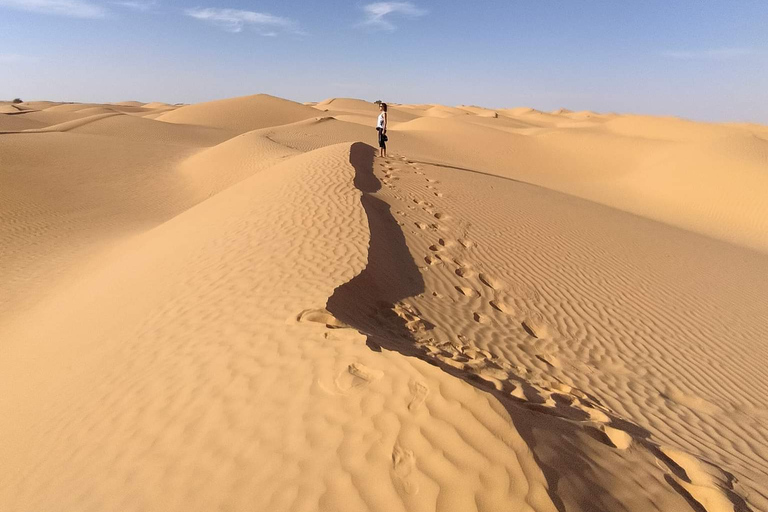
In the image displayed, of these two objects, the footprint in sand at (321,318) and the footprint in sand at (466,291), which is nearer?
the footprint in sand at (321,318)

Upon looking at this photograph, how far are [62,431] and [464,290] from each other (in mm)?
5072

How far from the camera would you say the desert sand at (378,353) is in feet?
9.76

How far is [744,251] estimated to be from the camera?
13.5m

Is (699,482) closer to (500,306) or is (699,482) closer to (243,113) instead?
(500,306)

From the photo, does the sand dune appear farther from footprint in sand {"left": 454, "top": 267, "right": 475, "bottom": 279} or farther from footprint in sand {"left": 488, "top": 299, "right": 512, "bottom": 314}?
footprint in sand {"left": 488, "top": 299, "right": 512, "bottom": 314}

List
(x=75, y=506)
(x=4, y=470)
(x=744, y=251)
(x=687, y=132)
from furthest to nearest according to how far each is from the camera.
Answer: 1. (x=687, y=132)
2. (x=744, y=251)
3. (x=4, y=470)
4. (x=75, y=506)

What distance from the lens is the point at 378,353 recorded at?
12.9ft

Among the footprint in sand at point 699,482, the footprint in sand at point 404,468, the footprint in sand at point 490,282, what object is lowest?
the footprint in sand at point 490,282

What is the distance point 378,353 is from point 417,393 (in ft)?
2.18

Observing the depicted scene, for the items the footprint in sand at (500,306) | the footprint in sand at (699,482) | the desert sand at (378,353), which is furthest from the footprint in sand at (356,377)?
the footprint in sand at (500,306)

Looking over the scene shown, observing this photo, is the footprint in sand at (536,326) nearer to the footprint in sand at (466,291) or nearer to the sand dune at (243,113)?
the footprint in sand at (466,291)

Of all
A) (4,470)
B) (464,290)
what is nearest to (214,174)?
(464,290)

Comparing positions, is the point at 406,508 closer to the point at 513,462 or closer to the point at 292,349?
the point at 513,462

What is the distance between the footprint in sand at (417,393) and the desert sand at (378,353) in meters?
0.02
